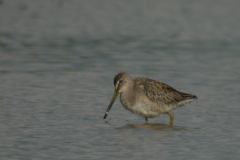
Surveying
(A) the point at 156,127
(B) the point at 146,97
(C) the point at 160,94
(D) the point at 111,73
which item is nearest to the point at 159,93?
(C) the point at 160,94

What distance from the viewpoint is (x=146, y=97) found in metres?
8.49

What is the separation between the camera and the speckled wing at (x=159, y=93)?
860cm

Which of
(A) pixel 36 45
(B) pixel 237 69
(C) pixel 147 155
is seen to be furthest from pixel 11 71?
(C) pixel 147 155

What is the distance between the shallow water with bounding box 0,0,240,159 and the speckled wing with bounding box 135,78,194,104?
33 cm

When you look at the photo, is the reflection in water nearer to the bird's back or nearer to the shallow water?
the shallow water

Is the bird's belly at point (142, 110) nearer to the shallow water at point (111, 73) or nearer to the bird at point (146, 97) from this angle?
the bird at point (146, 97)

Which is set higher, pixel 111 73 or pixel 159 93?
pixel 159 93

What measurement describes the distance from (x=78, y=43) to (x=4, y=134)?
952cm

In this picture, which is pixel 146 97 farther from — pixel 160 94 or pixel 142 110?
pixel 160 94

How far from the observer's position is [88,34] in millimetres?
18016

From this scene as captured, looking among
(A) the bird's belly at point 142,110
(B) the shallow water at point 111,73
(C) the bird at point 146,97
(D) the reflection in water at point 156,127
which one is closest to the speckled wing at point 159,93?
(C) the bird at point 146,97

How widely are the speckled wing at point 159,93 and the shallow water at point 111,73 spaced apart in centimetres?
33

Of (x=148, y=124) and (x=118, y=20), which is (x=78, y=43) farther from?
(x=148, y=124)

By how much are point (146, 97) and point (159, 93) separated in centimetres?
37
